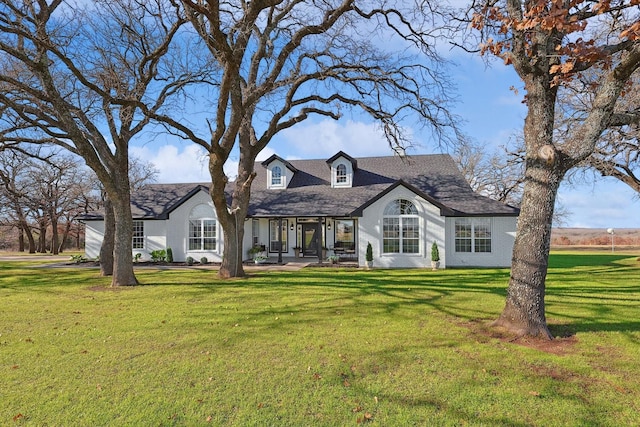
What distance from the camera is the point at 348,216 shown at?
19578 millimetres

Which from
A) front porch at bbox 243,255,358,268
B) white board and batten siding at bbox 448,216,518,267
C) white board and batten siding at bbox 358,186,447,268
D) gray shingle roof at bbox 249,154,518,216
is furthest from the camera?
front porch at bbox 243,255,358,268

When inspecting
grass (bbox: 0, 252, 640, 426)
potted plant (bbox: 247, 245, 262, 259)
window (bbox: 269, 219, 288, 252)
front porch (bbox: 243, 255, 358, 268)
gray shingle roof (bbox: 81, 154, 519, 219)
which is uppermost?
gray shingle roof (bbox: 81, 154, 519, 219)

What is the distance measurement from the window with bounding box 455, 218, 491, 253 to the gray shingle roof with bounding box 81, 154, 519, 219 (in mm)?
641

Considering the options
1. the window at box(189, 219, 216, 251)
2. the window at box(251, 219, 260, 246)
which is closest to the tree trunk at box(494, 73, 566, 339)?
the window at box(251, 219, 260, 246)

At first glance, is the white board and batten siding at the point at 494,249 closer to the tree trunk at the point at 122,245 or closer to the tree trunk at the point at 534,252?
the tree trunk at the point at 534,252

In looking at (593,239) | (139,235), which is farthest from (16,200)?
(593,239)

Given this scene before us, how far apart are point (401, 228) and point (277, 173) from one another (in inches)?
370

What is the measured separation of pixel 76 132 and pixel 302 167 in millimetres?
15741

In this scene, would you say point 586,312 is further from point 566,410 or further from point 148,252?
point 148,252

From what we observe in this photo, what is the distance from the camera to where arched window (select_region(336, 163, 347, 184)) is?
23.6 m

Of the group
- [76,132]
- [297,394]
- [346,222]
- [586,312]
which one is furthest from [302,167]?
[297,394]

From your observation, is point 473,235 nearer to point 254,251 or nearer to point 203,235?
point 254,251

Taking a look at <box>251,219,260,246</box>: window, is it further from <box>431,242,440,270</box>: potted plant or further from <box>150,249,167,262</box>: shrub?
<box>431,242,440,270</box>: potted plant

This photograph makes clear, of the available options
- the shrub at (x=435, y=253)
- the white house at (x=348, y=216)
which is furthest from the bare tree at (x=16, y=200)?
the shrub at (x=435, y=253)
